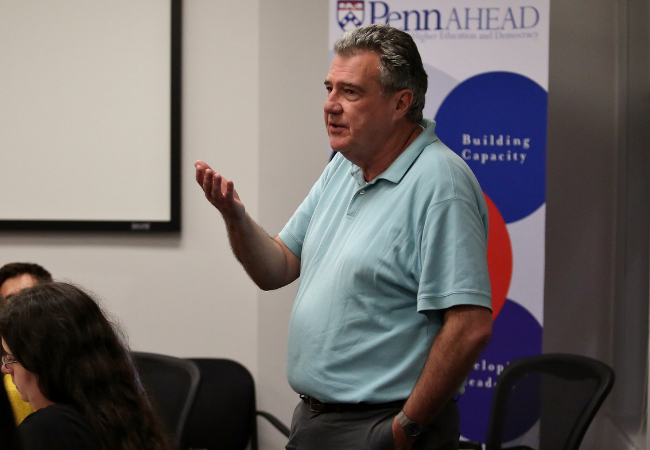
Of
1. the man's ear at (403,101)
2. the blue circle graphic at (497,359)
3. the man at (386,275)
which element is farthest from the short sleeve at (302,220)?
the blue circle graphic at (497,359)

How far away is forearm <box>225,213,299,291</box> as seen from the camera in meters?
1.66

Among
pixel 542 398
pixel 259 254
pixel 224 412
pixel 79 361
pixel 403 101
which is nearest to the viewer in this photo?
pixel 79 361

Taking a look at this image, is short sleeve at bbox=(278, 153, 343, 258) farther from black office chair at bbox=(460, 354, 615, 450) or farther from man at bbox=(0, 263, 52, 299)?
man at bbox=(0, 263, 52, 299)

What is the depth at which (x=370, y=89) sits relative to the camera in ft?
5.11

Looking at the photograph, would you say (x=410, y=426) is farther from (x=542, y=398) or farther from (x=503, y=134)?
(x=503, y=134)

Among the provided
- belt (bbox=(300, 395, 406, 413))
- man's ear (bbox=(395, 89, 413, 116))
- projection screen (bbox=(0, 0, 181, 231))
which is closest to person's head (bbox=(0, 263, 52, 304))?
projection screen (bbox=(0, 0, 181, 231))

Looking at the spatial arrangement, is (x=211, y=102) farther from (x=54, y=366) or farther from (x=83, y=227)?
(x=54, y=366)

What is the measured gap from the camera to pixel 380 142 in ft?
5.22

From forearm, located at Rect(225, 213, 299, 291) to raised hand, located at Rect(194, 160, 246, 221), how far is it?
40 millimetres

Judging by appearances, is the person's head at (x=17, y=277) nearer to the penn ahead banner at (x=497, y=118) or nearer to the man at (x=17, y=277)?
the man at (x=17, y=277)

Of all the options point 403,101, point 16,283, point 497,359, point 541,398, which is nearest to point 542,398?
point 541,398

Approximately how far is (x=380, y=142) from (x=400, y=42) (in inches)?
9.4

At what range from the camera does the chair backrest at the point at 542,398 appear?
2055 mm

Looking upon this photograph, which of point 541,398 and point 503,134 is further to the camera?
point 503,134
